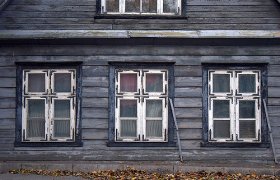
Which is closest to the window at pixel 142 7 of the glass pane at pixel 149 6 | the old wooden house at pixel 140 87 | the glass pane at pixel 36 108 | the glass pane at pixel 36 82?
the glass pane at pixel 149 6

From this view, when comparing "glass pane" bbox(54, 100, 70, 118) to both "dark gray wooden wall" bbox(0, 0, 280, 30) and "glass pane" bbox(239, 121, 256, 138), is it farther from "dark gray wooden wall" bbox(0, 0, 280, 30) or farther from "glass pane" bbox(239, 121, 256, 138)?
"glass pane" bbox(239, 121, 256, 138)

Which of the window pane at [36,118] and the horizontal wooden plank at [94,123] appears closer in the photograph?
the horizontal wooden plank at [94,123]

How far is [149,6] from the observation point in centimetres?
1102

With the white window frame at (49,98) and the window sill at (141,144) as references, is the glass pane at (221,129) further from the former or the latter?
the white window frame at (49,98)

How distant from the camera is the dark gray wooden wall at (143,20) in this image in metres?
10.8

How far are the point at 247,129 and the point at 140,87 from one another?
279 cm

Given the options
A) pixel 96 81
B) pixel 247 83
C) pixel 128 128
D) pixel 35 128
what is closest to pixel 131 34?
pixel 96 81

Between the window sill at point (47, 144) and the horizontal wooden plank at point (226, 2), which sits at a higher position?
the horizontal wooden plank at point (226, 2)

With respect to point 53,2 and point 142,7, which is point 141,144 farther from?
point 53,2

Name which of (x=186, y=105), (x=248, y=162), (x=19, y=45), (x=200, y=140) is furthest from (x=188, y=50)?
(x=19, y=45)

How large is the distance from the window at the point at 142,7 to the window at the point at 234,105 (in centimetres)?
178

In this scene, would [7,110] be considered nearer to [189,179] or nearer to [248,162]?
[189,179]

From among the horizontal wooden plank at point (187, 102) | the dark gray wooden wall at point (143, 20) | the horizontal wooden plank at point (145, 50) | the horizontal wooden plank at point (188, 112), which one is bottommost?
the horizontal wooden plank at point (188, 112)

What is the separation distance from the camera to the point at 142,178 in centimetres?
941
